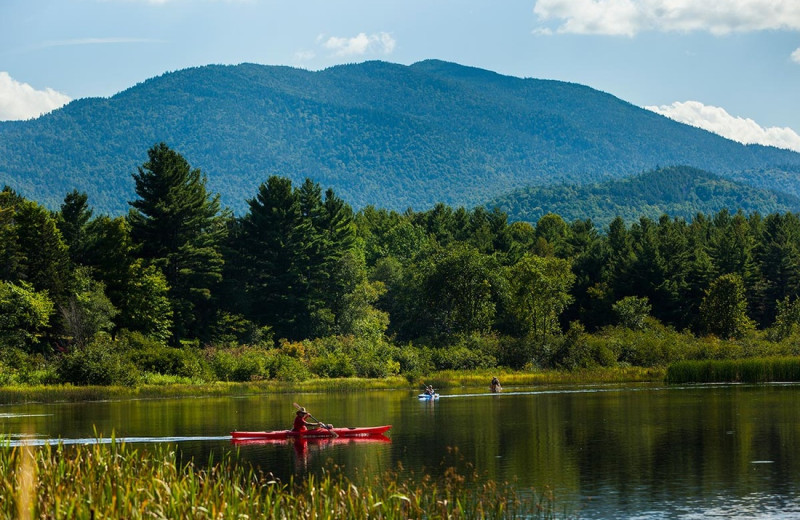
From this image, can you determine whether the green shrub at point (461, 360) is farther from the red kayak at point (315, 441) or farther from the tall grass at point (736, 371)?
the red kayak at point (315, 441)

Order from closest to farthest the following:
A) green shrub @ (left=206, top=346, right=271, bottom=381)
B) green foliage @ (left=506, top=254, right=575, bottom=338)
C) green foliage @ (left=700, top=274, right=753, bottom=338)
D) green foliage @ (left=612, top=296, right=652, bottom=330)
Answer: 1. green shrub @ (left=206, top=346, right=271, bottom=381)
2. green foliage @ (left=506, top=254, right=575, bottom=338)
3. green foliage @ (left=700, top=274, right=753, bottom=338)
4. green foliage @ (left=612, top=296, right=652, bottom=330)

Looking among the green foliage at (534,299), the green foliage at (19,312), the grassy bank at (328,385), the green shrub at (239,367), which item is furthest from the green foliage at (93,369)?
the green foliage at (534,299)

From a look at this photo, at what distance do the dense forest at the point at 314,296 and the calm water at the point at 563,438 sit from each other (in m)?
12.2

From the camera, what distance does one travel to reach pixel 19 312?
233 ft

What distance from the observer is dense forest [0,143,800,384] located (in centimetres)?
7562

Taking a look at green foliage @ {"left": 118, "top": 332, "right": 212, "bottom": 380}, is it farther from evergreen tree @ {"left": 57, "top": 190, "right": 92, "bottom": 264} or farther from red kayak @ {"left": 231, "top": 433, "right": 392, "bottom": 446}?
red kayak @ {"left": 231, "top": 433, "right": 392, "bottom": 446}

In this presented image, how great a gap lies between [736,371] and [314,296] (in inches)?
1509

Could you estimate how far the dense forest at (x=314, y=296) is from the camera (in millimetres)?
75625

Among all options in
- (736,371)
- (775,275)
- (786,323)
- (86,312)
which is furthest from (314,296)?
(775,275)

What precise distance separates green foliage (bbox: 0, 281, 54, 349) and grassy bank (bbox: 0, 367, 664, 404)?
750 cm

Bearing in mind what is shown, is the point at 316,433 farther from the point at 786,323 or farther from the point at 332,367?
the point at 786,323

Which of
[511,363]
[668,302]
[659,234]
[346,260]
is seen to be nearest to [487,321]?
[511,363]

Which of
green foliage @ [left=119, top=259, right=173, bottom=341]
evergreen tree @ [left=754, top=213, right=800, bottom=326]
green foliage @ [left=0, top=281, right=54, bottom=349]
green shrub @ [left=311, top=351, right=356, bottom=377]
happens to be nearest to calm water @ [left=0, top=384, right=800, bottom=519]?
green foliage @ [left=0, top=281, right=54, bottom=349]

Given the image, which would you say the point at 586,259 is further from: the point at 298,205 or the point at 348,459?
the point at 348,459
